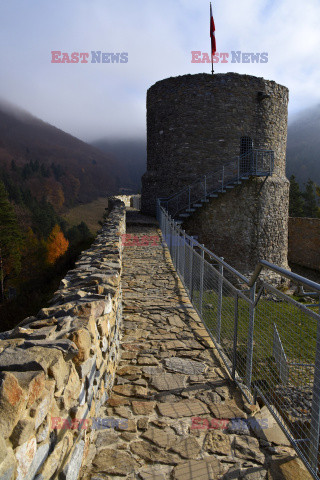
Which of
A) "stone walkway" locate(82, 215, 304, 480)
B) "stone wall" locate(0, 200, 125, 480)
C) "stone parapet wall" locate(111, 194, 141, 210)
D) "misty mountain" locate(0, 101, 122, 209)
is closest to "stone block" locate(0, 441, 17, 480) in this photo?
"stone wall" locate(0, 200, 125, 480)

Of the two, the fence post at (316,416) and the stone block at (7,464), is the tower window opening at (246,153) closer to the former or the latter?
the fence post at (316,416)

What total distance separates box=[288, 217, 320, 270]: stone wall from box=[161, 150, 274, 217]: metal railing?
8090 millimetres

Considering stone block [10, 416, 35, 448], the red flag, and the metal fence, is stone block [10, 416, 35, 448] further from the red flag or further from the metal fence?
the red flag

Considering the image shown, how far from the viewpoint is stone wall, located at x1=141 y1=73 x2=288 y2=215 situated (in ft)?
47.4

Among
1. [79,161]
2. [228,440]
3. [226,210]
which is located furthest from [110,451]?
[79,161]

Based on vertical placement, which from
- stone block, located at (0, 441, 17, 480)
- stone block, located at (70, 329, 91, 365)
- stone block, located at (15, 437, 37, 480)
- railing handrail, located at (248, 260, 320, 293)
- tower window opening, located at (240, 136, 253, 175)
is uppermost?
tower window opening, located at (240, 136, 253, 175)

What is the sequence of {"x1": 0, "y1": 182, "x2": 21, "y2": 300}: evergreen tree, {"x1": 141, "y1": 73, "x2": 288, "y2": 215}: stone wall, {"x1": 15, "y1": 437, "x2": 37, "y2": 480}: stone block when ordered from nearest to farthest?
1. {"x1": 15, "y1": 437, "x2": 37, "y2": 480}: stone block
2. {"x1": 141, "y1": 73, "x2": 288, "y2": 215}: stone wall
3. {"x1": 0, "y1": 182, "x2": 21, "y2": 300}: evergreen tree

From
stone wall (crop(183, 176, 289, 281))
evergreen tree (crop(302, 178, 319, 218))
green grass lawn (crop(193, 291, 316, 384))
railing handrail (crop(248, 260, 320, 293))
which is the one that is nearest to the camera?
railing handrail (crop(248, 260, 320, 293))

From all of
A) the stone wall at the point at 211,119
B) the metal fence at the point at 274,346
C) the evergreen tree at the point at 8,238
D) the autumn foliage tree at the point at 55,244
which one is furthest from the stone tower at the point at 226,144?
the autumn foliage tree at the point at 55,244

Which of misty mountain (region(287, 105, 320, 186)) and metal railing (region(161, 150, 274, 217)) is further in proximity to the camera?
misty mountain (region(287, 105, 320, 186))

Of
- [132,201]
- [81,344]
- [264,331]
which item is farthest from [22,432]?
[132,201]

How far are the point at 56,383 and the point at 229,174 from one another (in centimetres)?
1405

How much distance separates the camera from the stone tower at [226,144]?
14484mm

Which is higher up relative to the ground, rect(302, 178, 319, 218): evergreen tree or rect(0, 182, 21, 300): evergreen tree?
rect(302, 178, 319, 218): evergreen tree
